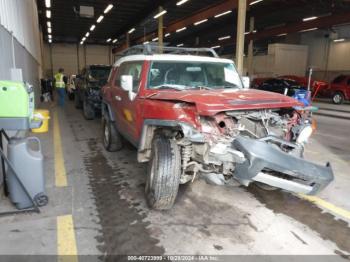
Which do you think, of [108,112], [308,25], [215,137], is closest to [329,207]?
[215,137]

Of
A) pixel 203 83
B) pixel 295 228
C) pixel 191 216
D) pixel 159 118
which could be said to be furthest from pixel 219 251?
pixel 203 83

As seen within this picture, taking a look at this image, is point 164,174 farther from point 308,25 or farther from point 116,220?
point 308,25

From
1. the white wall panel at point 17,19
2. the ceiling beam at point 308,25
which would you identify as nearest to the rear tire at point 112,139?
the white wall panel at point 17,19

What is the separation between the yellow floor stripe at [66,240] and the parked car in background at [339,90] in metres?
19.5

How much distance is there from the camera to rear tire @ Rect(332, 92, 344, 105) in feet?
62.1

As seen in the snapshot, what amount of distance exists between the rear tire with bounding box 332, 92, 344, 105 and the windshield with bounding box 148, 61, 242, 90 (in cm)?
1670

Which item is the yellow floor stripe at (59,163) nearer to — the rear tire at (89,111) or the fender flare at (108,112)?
the fender flare at (108,112)

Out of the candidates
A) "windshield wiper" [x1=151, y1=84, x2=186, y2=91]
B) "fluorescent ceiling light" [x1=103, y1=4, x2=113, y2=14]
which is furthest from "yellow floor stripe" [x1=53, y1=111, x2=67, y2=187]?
"fluorescent ceiling light" [x1=103, y1=4, x2=113, y2=14]

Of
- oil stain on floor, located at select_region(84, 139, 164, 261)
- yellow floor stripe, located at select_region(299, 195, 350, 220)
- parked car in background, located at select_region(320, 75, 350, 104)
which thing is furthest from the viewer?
parked car in background, located at select_region(320, 75, 350, 104)

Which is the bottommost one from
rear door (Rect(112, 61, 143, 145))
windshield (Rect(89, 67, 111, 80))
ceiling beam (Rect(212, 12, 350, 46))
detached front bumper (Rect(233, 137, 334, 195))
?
detached front bumper (Rect(233, 137, 334, 195))

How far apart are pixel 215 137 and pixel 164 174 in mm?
699

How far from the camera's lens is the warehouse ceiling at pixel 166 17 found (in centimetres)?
2011

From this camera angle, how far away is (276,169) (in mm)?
3111

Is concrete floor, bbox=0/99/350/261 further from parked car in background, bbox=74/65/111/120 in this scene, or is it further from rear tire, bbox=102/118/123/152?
parked car in background, bbox=74/65/111/120
